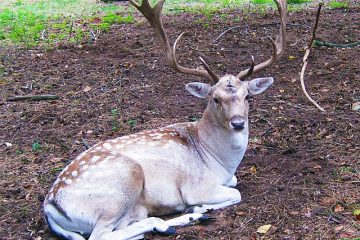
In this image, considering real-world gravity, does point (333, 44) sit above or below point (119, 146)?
below

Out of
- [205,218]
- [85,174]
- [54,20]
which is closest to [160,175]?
[205,218]

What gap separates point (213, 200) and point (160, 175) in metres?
0.56

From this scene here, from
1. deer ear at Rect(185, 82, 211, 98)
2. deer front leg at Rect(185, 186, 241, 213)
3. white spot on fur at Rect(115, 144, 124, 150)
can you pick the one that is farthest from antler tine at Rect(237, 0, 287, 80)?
white spot on fur at Rect(115, 144, 124, 150)

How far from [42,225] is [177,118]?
9.69ft

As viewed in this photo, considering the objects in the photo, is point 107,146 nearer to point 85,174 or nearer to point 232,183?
point 85,174

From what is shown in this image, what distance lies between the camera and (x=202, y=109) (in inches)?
321

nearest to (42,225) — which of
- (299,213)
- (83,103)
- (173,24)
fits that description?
(299,213)

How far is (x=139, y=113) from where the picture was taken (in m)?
8.10

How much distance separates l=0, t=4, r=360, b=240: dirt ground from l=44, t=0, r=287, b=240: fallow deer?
10.2 inches

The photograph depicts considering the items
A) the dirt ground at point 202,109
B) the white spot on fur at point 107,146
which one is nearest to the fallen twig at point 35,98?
the dirt ground at point 202,109

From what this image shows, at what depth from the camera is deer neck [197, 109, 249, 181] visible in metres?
5.71

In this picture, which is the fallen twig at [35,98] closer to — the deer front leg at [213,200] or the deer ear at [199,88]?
the deer ear at [199,88]

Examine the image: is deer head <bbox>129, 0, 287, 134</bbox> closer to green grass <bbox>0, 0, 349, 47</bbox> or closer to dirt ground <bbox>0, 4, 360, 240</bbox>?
dirt ground <bbox>0, 4, 360, 240</bbox>

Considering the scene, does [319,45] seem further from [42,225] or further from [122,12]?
[122,12]
